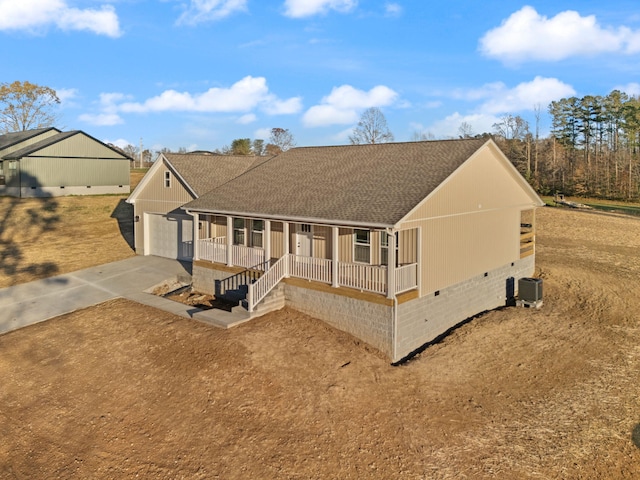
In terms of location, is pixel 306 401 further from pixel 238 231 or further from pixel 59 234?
pixel 59 234

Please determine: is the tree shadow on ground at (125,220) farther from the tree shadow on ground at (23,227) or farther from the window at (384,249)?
the window at (384,249)

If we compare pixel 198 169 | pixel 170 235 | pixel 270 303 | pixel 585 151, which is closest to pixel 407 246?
pixel 270 303

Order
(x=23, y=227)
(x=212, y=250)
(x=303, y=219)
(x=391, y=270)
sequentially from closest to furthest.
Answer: (x=391, y=270), (x=303, y=219), (x=212, y=250), (x=23, y=227)

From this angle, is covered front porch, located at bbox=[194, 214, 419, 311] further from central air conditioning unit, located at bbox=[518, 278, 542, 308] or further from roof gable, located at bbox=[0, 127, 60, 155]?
roof gable, located at bbox=[0, 127, 60, 155]

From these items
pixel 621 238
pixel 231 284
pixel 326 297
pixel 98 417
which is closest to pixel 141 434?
pixel 98 417

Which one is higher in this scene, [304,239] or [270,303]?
[304,239]

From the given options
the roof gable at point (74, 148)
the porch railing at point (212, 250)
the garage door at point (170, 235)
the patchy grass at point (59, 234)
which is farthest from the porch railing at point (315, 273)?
the roof gable at point (74, 148)

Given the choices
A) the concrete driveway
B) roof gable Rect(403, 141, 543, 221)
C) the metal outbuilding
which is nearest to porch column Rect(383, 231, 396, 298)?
roof gable Rect(403, 141, 543, 221)
